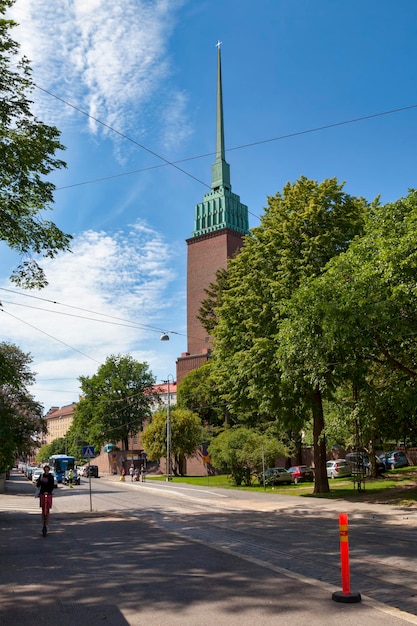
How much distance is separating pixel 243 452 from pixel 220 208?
64.2 metres

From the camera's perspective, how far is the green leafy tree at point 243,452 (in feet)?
118

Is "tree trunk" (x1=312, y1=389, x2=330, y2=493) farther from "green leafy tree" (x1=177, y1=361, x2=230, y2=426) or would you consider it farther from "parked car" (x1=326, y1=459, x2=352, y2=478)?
"green leafy tree" (x1=177, y1=361, x2=230, y2=426)

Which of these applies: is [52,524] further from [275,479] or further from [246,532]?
[275,479]

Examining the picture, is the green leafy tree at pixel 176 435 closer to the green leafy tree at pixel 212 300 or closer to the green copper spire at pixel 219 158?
the green leafy tree at pixel 212 300

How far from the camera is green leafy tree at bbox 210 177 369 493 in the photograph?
23.6m

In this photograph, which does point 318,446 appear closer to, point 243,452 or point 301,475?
point 243,452

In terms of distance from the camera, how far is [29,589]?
7.57 meters

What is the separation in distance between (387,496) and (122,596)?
17968 mm

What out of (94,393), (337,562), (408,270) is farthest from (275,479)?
(94,393)

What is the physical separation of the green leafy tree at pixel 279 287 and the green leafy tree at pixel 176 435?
30.4 metres

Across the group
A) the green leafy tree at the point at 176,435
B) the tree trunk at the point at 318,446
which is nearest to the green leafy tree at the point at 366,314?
the tree trunk at the point at 318,446

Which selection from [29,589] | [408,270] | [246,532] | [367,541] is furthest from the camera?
[408,270]

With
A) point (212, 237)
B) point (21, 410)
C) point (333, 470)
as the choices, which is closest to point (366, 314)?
point (333, 470)

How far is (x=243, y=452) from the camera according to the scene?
118 ft
